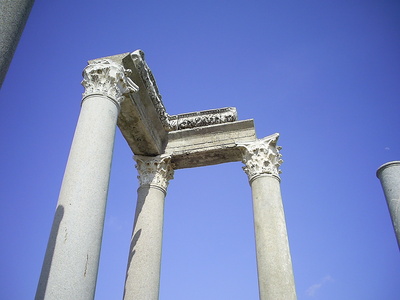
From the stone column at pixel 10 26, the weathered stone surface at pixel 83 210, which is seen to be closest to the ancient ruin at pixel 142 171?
the weathered stone surface at pixel 83 210

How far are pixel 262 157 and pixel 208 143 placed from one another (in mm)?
3633

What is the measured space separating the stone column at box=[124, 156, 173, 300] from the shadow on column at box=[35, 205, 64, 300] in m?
8.08

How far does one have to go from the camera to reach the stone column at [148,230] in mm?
18922

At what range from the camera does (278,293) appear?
684 inches

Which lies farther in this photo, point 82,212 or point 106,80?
point 106,80

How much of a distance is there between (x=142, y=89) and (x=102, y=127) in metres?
6.46

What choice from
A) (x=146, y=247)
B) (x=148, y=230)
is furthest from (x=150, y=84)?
(x=146, y=247)

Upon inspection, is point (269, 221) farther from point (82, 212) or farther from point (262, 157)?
point (82, 212)

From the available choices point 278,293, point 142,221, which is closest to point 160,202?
point 142,221

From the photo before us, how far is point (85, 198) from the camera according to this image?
1255 centimetres

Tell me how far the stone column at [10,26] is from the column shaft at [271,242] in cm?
1490

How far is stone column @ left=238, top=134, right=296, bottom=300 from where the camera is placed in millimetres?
17734

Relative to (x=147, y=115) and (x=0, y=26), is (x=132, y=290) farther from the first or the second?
(x=0, y=26)

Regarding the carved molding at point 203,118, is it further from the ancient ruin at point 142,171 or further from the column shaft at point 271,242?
the column shaft at point 271,242
